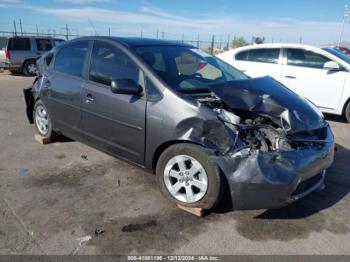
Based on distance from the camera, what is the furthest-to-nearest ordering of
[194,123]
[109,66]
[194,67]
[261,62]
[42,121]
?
1. [261,62]
2. [42,121]
3. [194,67]
4. [109,66]
5. [194,123]

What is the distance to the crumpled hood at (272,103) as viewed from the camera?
3.36 metres

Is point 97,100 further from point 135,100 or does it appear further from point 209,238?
point 209,238

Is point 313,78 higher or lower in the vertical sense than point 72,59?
lower

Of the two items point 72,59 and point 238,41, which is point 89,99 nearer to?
point 72,59

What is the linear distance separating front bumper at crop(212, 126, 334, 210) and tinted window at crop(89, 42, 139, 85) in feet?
4.80

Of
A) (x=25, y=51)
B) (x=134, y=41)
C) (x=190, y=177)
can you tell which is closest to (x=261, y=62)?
(x=134, y=41)

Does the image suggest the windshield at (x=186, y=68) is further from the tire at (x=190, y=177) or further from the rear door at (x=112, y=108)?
the tire at (x=190, y=177)

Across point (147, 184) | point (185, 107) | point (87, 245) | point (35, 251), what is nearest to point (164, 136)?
point (185, 107)

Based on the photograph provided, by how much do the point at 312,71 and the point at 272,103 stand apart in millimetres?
4534

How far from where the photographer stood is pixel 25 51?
1550cm

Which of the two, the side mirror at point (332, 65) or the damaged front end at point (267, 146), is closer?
the damaged front end at point (267, 146)

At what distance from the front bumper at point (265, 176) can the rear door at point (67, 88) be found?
2.26m

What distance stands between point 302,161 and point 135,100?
1.79 m

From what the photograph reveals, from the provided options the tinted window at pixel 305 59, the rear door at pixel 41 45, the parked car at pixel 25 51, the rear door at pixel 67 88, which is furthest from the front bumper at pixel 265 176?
the rear door at pixel 41 45
